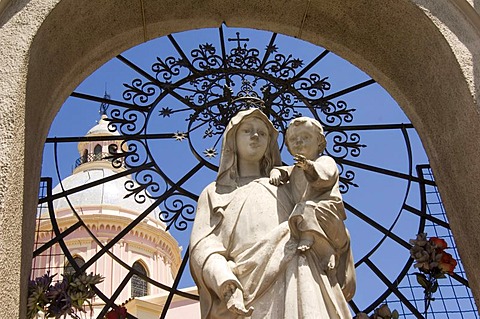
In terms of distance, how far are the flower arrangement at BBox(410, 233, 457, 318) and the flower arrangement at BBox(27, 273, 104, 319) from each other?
1942 millimetres

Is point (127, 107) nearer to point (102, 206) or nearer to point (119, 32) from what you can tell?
point (119, 32)

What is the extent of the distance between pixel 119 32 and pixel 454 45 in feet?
7.23

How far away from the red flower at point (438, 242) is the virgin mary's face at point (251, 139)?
1.35 metres

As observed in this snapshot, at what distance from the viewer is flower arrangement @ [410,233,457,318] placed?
4.80 metres

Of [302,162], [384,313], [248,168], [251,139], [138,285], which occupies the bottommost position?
[384,313]

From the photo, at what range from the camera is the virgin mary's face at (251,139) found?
4188mm

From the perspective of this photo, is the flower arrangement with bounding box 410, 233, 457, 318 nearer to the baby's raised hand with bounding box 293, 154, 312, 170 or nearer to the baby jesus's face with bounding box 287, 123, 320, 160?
the baby jesus's face with bounding box 287, 123, 320, 160

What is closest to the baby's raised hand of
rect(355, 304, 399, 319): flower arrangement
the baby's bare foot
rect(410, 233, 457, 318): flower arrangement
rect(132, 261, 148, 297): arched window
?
the baby's bare foot

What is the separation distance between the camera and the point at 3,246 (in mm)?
3637

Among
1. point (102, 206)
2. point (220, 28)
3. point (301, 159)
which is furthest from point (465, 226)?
point (102, 206)

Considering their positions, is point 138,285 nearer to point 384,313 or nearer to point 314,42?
point 314,42

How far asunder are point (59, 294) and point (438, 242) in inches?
90.1

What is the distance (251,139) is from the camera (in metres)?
4.19

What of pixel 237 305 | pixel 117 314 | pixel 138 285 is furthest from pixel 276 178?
pixel 138 285
